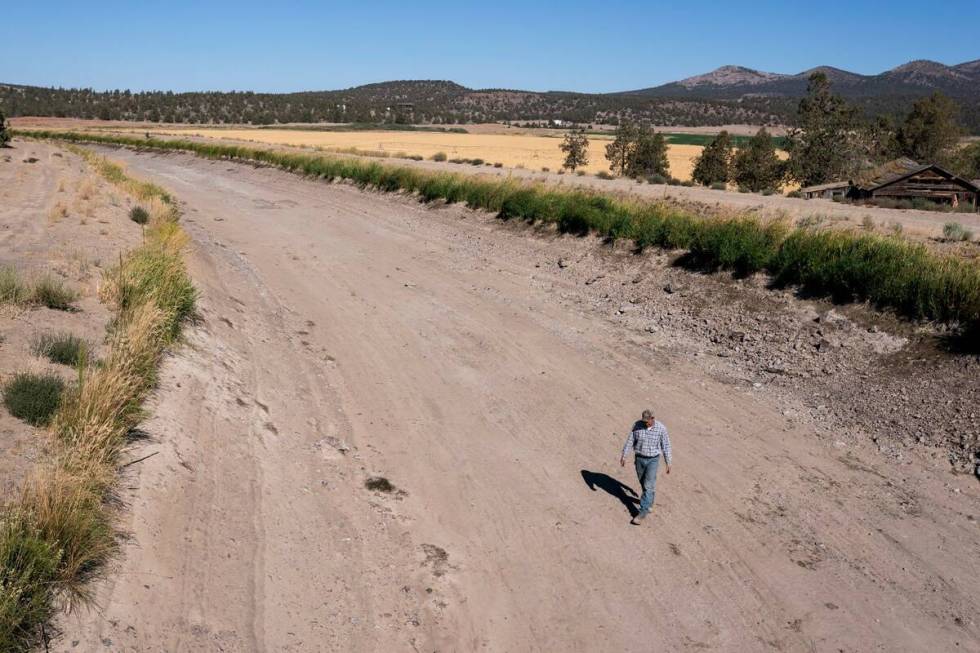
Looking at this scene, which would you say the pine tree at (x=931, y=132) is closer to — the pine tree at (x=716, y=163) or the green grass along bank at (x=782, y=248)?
the pine tree at (x=716, y=163)

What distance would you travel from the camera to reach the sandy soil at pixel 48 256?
655 centimetres

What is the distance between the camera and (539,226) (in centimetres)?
2355

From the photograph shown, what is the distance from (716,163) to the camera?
154 feet

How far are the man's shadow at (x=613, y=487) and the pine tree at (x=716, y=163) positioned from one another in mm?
41509

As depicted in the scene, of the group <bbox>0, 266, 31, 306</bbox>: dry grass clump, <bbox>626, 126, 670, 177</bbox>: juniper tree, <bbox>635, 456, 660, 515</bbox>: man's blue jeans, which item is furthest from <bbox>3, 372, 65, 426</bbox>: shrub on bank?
<bbox>626, 126, 670, 177</bbox>: juniper tree

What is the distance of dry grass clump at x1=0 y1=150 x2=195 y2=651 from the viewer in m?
4.58

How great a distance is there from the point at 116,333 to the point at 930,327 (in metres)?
12.8

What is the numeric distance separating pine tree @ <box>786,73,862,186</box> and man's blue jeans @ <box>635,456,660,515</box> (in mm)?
41674

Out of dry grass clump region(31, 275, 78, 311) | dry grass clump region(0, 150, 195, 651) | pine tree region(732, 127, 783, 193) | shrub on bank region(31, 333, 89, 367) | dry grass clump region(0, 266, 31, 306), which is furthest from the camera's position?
pine tree region(732, 127, 783, 193)

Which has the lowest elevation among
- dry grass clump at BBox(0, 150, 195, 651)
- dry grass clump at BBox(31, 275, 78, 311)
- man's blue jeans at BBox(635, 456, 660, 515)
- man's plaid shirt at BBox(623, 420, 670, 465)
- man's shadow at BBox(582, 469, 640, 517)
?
man's shadow at BBox(582, 469, 640, 517)

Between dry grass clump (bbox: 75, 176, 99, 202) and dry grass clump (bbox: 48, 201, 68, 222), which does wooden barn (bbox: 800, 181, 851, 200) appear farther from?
dry grass clump (bbox: 48, 201, 68, 222)

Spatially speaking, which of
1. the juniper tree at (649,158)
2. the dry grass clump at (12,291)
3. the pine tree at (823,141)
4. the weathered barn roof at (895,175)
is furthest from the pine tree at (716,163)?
the dry grass clump at (12,291)

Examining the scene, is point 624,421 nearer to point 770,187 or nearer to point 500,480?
point 500,480

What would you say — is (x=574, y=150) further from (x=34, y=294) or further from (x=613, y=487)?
(x=613, y=487)
